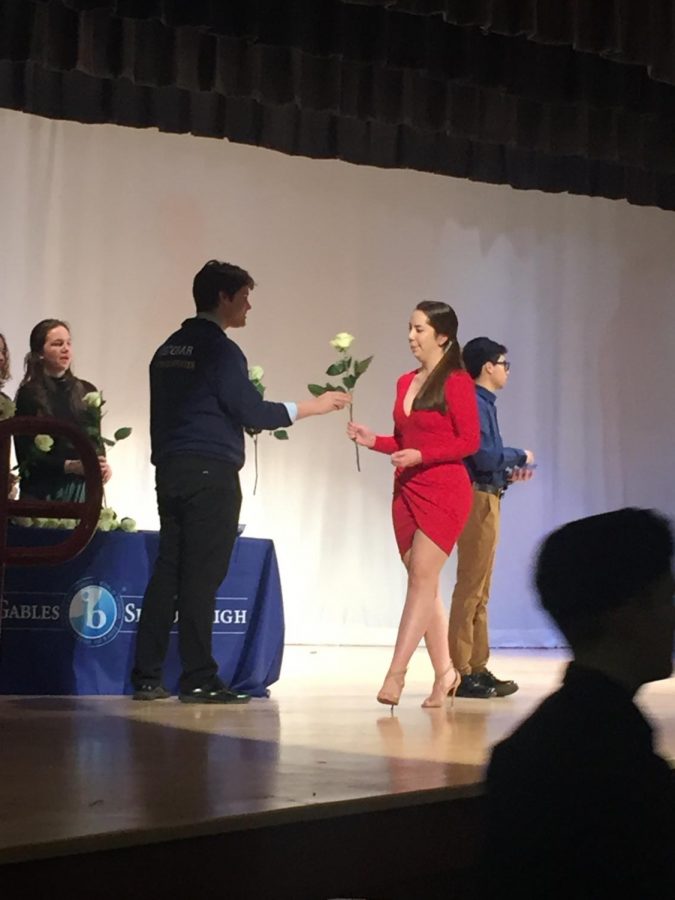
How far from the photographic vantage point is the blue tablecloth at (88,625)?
4078mm

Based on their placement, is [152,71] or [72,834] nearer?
[72,834]

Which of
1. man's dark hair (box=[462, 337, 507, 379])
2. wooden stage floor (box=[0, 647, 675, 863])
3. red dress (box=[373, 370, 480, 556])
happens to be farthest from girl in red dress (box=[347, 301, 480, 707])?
man's dark hair (box=[462, 337, 507, 379])

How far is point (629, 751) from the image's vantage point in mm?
1298

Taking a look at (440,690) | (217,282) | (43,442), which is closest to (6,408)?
(43,442)

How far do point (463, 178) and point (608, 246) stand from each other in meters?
1.10

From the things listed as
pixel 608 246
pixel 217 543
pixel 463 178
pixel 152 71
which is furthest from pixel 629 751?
pixel 608 246

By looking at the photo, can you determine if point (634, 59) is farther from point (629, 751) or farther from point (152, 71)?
point (629, 751)

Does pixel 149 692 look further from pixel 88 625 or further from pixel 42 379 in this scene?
pixel 42 379

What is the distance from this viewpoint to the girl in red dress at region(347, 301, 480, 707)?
12.5 ft

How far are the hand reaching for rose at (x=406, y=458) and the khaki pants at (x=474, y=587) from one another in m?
Result: 0.68

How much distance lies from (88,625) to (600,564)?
2.98 metres

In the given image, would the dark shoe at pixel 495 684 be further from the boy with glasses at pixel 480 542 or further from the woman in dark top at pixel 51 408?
the woman in dark top at pixel 51 408

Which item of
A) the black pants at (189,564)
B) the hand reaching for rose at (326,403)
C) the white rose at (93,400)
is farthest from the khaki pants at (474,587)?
the white rose at (93,400)

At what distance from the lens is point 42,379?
4.32 m
